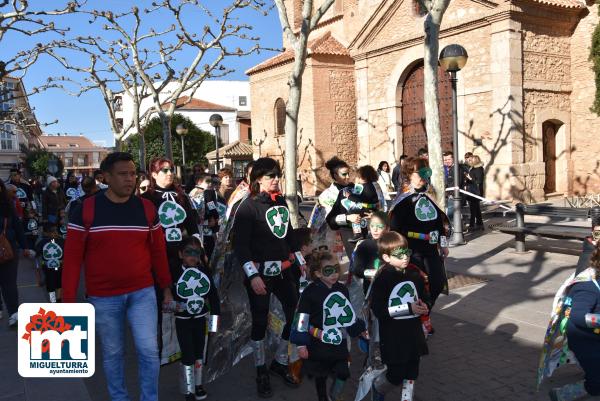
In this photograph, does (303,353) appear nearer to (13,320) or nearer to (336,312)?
(336,312)

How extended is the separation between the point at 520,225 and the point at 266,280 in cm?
618

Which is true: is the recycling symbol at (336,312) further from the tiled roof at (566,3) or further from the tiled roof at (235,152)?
the tiled roof at (235,152)

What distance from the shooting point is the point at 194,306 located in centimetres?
416

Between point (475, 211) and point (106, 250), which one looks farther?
point (475, 211)

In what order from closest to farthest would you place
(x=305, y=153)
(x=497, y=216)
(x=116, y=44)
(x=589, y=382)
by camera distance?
(x=589, y=382)
(x=497, y=216)
(x=116, y=44)
(x=305, y=153)

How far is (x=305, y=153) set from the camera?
23.5m

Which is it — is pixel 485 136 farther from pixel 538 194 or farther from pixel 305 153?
pixel 305 153

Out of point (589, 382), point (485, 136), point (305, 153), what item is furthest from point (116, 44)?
point (589, 382)

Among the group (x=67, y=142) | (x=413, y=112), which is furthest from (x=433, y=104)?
(x=67, y=142)

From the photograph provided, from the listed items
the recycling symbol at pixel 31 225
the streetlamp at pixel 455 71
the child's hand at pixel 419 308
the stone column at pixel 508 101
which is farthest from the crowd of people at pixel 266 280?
the stone column at pixel 508 101

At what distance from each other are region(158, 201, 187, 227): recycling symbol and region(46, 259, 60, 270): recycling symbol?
123 inches

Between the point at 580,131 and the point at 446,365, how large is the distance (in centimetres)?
1449

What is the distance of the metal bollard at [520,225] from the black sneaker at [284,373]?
5.99 meters

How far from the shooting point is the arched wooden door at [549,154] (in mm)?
16484
